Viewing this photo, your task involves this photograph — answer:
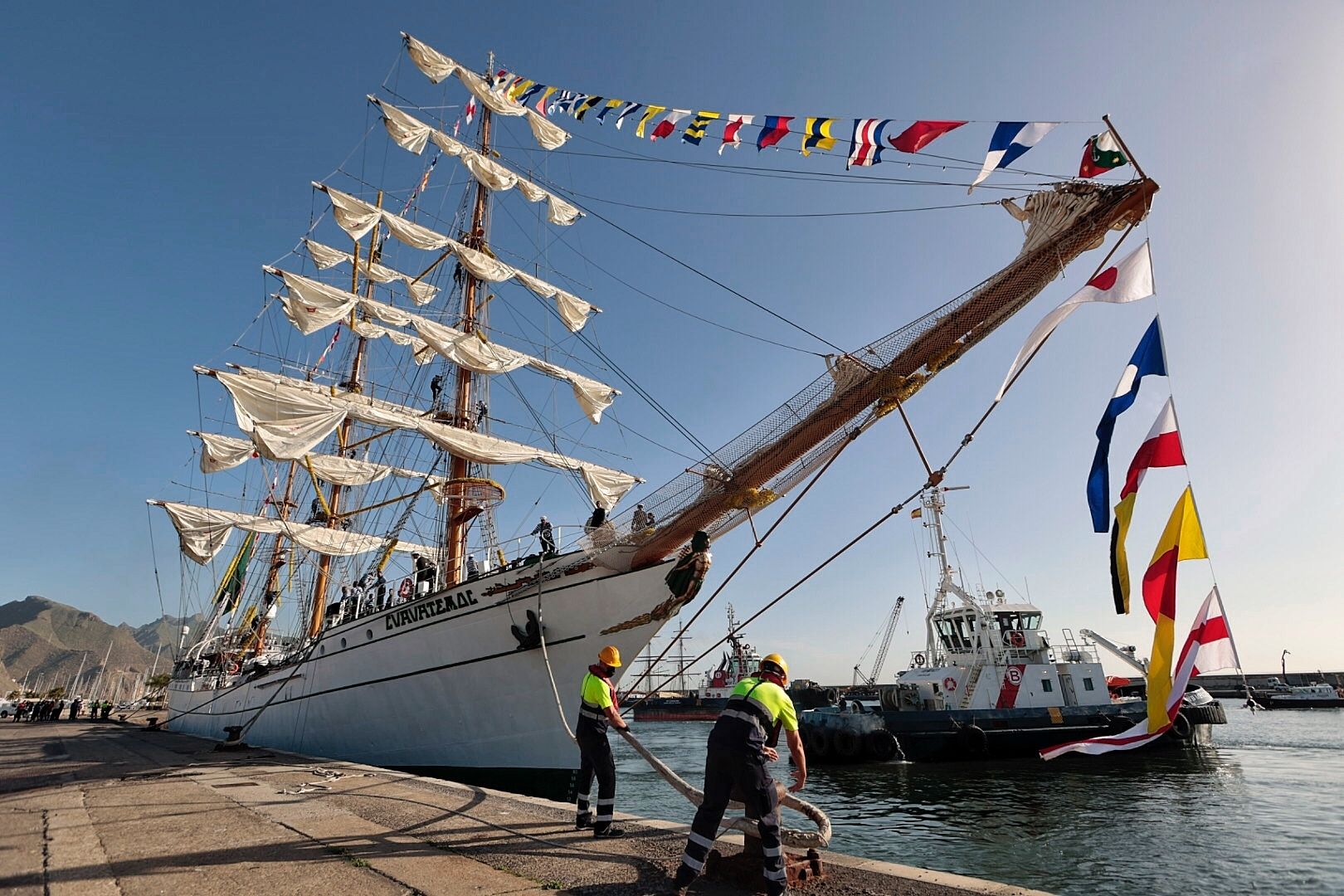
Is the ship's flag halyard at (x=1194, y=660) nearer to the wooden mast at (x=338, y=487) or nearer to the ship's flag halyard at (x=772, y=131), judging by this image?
the ship's flag halyard at (x=772, y=131)

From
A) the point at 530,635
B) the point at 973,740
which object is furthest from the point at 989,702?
the point at 530,635

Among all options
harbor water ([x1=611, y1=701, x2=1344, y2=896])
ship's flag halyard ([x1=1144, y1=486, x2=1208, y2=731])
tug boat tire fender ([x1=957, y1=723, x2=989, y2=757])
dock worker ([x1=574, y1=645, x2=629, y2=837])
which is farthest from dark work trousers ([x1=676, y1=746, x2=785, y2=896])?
tug boat tire fender ([x1=957, y1=723, x2=989, y2=757])

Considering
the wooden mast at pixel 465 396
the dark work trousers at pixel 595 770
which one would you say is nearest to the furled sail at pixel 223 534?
the wooden mast at pixel 465 396

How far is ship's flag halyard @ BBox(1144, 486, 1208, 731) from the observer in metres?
5.50

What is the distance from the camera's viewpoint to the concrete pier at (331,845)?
446cm

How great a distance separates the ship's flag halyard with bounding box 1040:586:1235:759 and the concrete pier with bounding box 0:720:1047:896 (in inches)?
68.2

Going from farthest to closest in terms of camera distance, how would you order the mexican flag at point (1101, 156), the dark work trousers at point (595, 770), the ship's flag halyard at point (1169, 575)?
the mexican flag at point (1101, 156) < the dark work trousers at point (595, 770) < the ship's flag halyard at point (1169, 575)

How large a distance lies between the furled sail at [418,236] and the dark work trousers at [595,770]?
2098 centimetres

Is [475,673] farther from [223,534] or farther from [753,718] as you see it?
[223,534]

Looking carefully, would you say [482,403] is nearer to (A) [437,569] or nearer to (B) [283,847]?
(A) [437,569]

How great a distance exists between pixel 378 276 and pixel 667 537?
87.9 feet

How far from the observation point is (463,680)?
14062 millimetres

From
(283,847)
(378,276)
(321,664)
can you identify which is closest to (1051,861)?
(283,847)

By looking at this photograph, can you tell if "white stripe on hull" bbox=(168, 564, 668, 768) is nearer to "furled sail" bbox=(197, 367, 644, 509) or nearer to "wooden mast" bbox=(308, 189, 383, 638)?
"furled sail" bbox=(197, 367, 644, 509)
